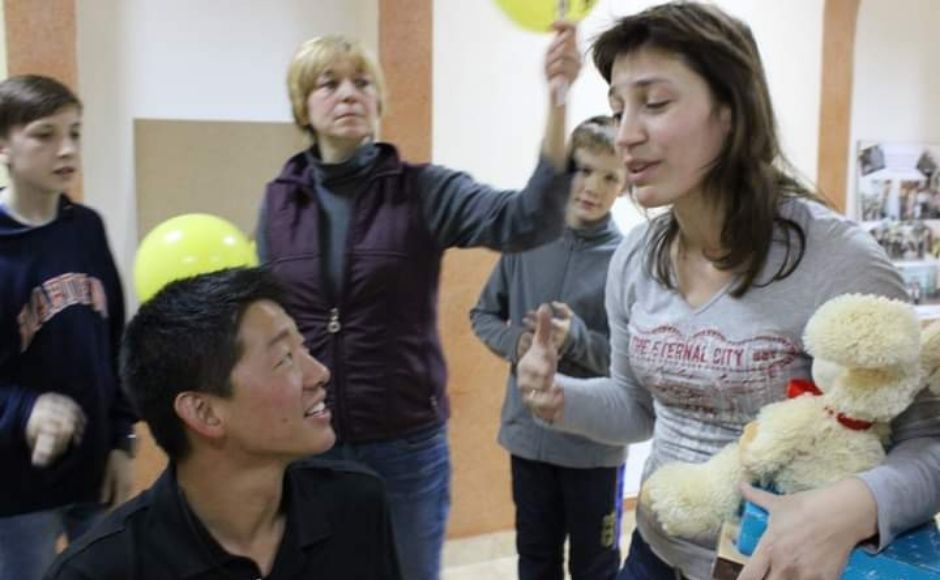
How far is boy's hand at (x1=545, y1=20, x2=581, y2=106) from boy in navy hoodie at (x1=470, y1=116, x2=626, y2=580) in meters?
0.63


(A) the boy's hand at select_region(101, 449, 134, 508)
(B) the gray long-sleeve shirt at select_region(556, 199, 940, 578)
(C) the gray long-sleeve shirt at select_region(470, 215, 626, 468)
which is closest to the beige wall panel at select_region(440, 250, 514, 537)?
(C) the gray long-sleeve shirt at select_region(470, 215, 626, 468)

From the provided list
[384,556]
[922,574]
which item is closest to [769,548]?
[922,574]

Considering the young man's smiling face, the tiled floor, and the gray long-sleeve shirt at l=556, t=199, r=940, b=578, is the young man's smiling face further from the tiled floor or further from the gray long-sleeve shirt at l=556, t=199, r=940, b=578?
the tiled floor

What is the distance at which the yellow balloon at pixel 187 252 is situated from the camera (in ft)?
5.23

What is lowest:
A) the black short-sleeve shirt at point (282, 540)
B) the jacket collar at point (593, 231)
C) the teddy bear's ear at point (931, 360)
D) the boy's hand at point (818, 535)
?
the black short-sleeve shirt at point (282, 540)

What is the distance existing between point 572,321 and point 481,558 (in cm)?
138

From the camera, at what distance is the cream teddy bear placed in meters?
0.92

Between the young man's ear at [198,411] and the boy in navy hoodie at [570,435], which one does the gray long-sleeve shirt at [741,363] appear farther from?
the boy in navy hoodie at [570,435]

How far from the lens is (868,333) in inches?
35.9

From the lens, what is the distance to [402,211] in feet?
5.60

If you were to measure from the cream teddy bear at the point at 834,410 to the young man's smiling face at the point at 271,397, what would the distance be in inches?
19.6

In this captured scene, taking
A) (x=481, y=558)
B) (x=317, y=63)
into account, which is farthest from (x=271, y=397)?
(x=481, y=558)

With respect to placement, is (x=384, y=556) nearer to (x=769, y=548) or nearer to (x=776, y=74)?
(x=769, y=548)

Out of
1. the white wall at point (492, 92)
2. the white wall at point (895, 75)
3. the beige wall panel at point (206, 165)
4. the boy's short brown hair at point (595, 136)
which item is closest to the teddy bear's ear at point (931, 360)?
the boy's short brown hair at point (595, 136)
